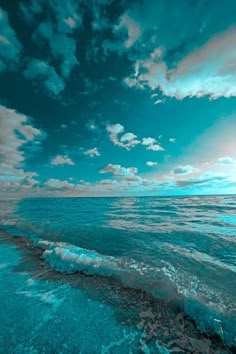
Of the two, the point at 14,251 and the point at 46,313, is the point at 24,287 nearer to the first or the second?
the point at 46,313

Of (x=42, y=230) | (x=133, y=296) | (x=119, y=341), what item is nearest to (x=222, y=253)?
(x=133, y=296)

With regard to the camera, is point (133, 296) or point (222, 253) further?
point (222, 253)

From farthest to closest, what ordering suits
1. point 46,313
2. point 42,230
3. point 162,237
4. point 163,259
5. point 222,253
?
point 42,230 < point 162,237 < point 222,253 < point 163,259 < point 46,313

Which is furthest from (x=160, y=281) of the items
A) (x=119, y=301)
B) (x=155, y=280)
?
(x=119, y=301)

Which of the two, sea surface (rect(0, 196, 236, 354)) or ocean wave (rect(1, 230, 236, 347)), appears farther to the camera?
ocean wave (rect(1, 230, 236, 347))

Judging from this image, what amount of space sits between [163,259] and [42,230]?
7680 mm

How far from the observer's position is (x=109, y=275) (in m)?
3.91

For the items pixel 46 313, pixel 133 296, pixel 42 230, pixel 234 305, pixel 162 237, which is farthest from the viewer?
pixel 42 230

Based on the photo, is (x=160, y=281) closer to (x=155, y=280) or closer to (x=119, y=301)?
(x=155, y=280)

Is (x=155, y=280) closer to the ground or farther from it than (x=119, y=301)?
farther from it

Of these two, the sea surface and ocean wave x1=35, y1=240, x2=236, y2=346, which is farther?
ocean wave x1=35, y1=240, x2=236, y2=346

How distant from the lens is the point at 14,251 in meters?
5.62

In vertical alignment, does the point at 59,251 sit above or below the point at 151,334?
above

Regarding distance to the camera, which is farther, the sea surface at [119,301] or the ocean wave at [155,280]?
the ocean wave at [155,280]
